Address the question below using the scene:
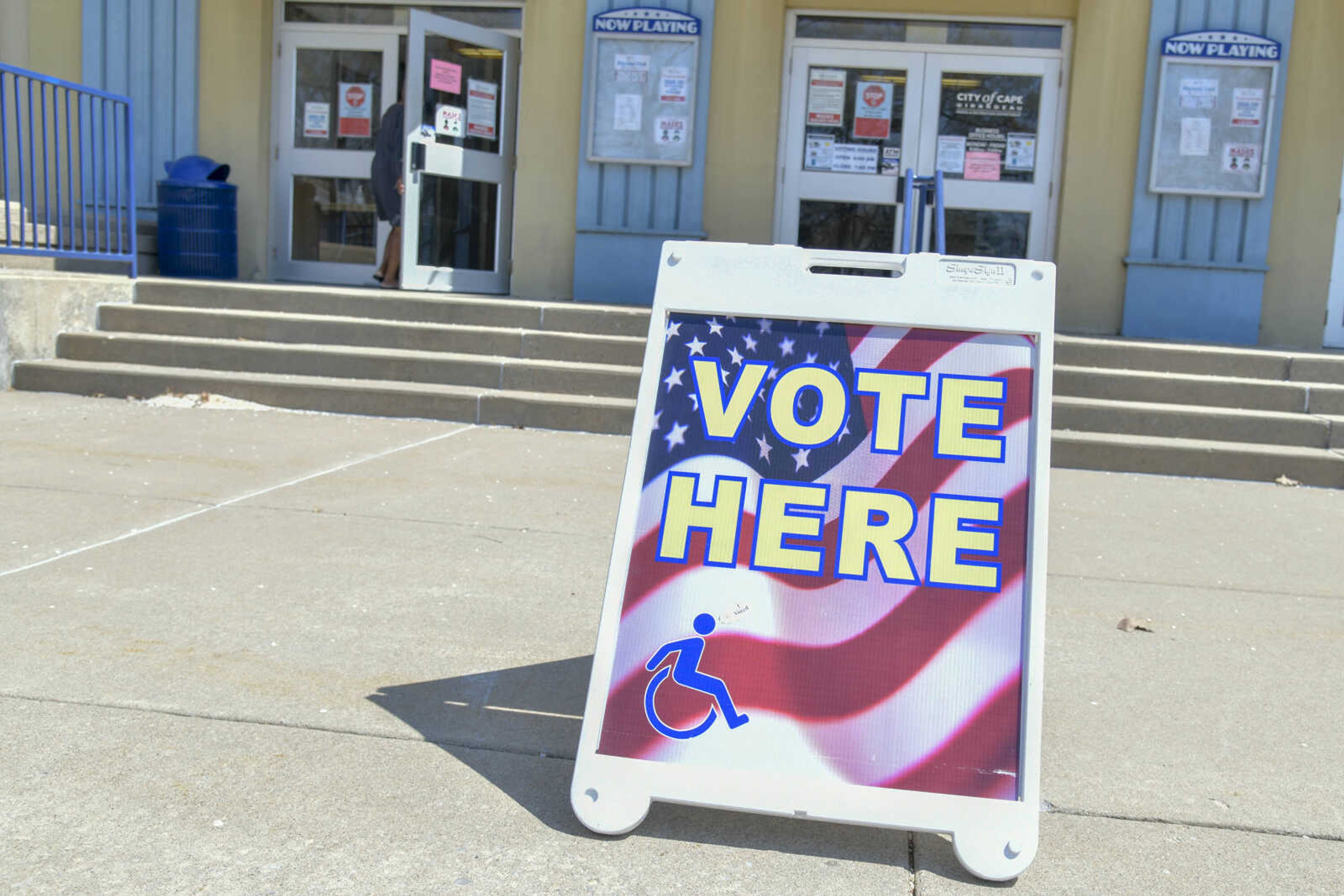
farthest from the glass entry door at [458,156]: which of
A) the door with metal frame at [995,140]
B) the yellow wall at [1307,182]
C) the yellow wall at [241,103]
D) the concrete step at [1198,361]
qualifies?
the yellow wall at [1307,182]

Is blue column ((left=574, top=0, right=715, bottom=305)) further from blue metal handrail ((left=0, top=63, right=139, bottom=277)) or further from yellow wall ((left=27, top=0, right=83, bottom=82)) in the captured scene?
yellow wall ((left=27, top=0, right=83, bottom=82))

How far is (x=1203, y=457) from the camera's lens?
738cm

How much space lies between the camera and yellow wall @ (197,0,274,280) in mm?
10883

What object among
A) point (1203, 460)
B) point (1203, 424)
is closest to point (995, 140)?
point (1203, 424)

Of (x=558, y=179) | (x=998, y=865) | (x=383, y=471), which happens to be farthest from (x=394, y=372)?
(x=998, y=865)

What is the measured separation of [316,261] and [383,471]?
5.93 m

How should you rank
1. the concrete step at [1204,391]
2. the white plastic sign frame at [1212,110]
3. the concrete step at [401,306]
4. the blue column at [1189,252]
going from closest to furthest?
the concrete step at [1204,391]
the concrete step at [401,306]
the white plastic sign frame at [1212,110]
the blue column at [1189,252]

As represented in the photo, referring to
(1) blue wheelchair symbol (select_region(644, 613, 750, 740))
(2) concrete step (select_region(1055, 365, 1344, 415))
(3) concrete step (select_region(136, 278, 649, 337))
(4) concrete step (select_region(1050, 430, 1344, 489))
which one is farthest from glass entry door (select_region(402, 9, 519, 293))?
(1) blue wheelchair symbol (select_region(644, 613, 750, 740))

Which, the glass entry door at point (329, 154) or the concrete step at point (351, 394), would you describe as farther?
the glass entry door at point (329, 154)

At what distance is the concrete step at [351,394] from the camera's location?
7.79m

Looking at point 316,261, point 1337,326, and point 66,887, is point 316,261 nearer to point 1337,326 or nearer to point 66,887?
point 1337,326

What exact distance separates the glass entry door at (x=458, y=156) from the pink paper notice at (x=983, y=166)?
12.7 ft

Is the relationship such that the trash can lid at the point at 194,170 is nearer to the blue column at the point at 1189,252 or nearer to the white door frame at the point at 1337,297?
the blue column at the point at 1189,252

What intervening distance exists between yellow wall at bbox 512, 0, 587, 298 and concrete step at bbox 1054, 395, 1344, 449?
14.6ft
